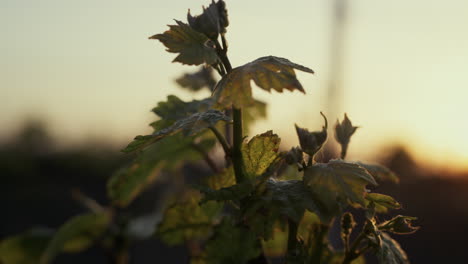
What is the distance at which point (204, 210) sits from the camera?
1040 millimetres

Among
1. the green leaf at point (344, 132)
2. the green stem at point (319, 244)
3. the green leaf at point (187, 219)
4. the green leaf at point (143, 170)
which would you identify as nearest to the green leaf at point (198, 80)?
the green leaf at point (143, 170)

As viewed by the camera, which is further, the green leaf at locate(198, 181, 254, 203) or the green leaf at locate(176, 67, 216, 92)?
the green leaf at locate(176, 67, 216, 92)

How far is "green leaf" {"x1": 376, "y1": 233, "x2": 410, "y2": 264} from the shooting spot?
0.82m

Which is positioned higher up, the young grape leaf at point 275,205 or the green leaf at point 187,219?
the young grape leaf at point 275,205

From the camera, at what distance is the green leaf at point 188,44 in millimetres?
795

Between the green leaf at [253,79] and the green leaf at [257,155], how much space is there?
11 centimetres

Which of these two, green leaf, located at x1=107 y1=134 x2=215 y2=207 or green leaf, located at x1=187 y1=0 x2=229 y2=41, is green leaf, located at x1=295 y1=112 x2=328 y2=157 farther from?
green leaf, located at x1=107 y1=134 x2=215 y2=207

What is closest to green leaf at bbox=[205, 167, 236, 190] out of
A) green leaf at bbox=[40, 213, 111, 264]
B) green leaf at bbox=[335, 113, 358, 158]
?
green leaf at bbox=[335, 113, 358, 158]

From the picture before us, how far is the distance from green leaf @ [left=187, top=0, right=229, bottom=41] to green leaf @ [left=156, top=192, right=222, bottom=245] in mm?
354

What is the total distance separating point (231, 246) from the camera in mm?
852

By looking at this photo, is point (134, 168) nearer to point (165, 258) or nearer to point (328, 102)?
point (165, 258)

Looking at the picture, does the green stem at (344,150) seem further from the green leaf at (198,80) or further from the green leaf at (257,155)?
the green leaf at (198,80)

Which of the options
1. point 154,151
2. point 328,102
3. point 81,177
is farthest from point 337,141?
point 81,177

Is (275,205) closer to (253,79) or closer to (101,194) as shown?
(253,79)
